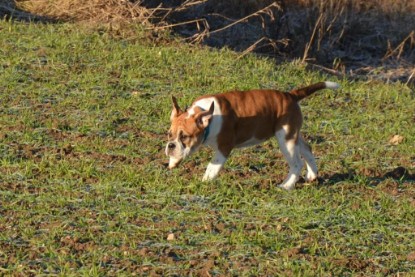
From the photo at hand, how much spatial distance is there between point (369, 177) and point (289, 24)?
6661 millimetres

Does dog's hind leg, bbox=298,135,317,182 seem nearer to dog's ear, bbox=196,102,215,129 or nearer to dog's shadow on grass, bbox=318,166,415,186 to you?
dog's shadow on grass, bbox=318,166,415,186

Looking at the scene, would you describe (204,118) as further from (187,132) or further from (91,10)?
(91,10)

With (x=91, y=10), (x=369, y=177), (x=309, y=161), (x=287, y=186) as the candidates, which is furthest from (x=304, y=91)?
(x=91, y=10)

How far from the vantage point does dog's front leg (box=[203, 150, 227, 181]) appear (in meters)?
8.01

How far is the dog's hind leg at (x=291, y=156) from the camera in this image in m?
8.14

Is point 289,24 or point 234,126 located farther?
point 289,24

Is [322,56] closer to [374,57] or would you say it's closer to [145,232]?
[374,57]

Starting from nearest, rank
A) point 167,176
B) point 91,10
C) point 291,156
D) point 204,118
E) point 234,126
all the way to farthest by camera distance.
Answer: point 204,118 < point 234,126 < point 291,156 < point 167,176 < point 91,10

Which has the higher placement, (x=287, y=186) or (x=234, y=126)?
(x=234, y=126)

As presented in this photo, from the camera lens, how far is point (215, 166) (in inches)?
317

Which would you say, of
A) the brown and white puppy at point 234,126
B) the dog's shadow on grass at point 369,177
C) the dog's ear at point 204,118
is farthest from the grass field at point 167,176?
the dog's ear at point 204,118

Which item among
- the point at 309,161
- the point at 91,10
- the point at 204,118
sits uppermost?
the point at 204,118

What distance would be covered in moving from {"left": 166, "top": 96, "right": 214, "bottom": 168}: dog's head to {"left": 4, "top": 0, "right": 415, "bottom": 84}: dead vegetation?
4483 millimetres

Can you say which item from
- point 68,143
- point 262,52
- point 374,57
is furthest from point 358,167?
point 374,57
